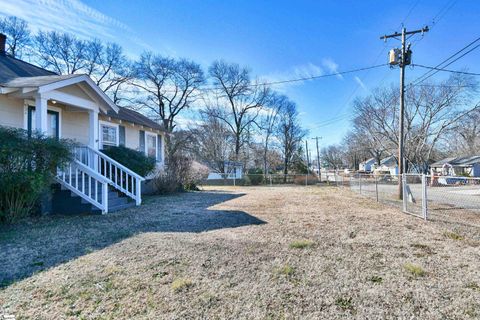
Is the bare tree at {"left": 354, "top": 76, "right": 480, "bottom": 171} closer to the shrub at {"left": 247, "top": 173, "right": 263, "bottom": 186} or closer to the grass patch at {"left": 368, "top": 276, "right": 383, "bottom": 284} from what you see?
the shrub at {"left": 247, "top": 173, "right": 263, "bottom": 186}

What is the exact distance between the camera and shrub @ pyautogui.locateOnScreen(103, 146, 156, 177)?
952cm

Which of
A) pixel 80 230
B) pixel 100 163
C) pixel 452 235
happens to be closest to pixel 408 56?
pixel 452 235

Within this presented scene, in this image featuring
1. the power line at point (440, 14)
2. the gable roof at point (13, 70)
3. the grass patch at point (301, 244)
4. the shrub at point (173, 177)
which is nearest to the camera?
the grass patch at point (301, 244)

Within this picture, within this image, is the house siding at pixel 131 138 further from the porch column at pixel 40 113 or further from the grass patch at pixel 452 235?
the grass patch at pixel 452 235

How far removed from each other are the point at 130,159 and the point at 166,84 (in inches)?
833

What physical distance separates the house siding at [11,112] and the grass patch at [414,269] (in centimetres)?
894

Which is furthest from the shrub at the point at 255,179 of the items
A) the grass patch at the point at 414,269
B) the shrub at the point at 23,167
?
the grass patch at the point at 414,269

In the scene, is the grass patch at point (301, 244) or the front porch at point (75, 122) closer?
the grass patch at point (301, 244)

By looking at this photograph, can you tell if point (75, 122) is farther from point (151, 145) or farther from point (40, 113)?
point (151, 145)

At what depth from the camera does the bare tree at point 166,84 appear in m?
28.2

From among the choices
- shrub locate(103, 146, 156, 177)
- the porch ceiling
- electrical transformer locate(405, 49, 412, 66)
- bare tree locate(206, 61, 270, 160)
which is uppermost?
bare tree locate(206, 61, 270, 160)

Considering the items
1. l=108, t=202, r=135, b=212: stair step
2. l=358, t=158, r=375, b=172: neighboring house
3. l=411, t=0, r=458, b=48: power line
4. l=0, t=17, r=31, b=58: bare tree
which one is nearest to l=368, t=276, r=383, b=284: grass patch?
l=108, t=202, r=135, b=212: stair step

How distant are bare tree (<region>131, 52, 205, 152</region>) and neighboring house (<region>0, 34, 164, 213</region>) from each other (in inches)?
728

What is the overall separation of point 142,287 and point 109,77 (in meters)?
28.5
